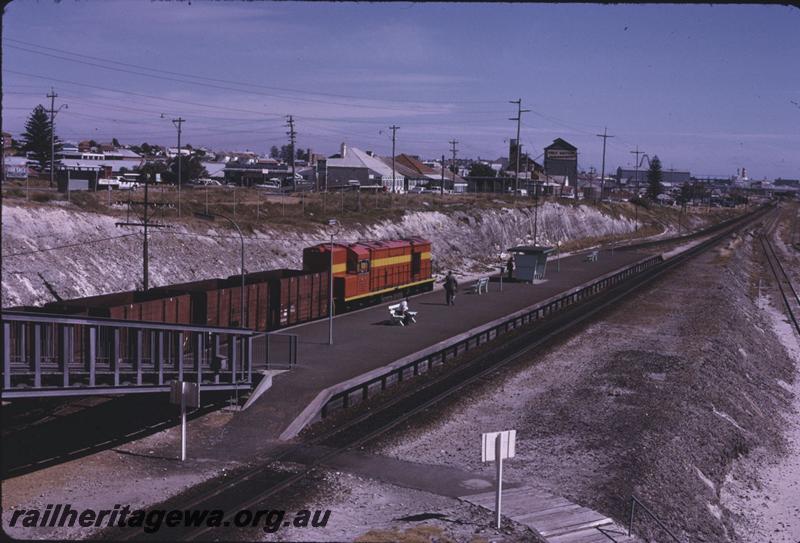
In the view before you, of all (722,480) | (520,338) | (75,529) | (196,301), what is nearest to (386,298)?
(520,338)

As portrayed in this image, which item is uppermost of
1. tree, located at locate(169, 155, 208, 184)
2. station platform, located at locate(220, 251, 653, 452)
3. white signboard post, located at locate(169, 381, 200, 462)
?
tree, located at locate(169, 155, 208, 184)

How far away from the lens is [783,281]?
81375 mm

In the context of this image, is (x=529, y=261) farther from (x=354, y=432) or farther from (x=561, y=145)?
(x=561, y=145)

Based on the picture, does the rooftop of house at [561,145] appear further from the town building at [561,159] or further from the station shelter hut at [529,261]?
the station shelter hut at [529,261]

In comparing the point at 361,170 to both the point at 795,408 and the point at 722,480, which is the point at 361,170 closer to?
the point at 795,408

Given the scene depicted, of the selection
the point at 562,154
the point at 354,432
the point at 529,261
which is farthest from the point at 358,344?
the point at 562,154

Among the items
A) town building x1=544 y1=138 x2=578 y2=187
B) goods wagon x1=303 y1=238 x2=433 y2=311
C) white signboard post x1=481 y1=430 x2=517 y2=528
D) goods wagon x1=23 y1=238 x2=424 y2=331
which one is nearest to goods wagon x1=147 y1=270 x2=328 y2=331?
goods wagon x1=23 y1=238 x2=424 y2=331

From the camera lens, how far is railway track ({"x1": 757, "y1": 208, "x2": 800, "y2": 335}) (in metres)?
60.5

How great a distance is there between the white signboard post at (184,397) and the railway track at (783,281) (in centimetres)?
4707

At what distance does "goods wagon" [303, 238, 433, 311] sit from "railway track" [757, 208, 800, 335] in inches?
1076

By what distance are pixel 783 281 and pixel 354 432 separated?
73255 mm

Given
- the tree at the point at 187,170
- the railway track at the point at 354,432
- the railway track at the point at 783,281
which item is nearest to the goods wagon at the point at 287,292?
the railway track at the point at 354,432

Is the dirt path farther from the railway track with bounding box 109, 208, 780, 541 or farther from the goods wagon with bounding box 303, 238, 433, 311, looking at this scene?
the goods wagon with bounding box 303, 238, 433, 311

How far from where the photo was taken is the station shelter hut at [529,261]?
187 ft
